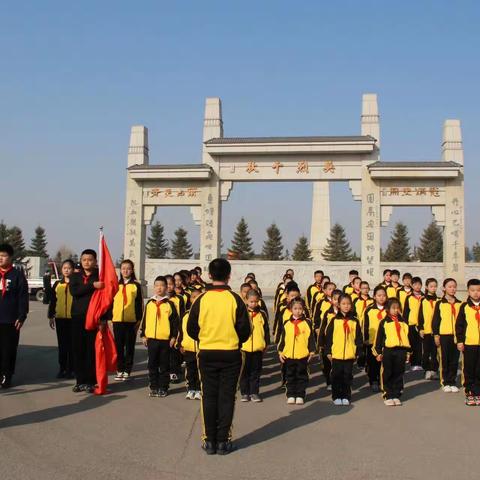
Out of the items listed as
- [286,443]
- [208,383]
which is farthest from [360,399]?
[208,383]

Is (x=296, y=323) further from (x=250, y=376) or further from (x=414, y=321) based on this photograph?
(x=414, y=321)

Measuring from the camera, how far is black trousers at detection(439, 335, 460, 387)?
7.61 m

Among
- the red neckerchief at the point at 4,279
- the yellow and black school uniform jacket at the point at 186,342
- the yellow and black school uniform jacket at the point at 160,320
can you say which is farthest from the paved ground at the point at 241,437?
the red neckerchief at the point at 4,279

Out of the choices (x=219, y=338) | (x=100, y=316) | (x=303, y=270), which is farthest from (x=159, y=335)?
(x=303, y=270)

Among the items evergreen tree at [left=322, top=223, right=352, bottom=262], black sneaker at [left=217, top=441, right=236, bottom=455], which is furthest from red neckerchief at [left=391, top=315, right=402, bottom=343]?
evergreen tree at [left=322, top=223, right=352, bottom=262]

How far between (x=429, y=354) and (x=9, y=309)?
21.3ft

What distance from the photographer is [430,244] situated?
52.0m

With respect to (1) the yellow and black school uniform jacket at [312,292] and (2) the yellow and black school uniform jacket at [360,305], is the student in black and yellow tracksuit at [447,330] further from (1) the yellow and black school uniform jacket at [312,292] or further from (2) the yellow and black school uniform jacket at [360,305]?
(1) the yellow and black school uniform jacket at [312,292]

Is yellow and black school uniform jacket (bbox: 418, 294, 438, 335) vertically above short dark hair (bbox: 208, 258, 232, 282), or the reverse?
short dark hair (bbox: 208, 258, 232, 282)

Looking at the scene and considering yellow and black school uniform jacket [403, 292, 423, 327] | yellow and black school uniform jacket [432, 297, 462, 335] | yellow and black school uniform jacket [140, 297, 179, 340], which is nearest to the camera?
yellow and black school uniform jacket [140, 297, 179, 340]

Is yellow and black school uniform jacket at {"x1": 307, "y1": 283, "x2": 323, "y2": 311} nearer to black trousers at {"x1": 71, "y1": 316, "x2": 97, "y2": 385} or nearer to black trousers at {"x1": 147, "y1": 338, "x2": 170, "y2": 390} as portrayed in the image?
black trousers at {"x1": 147, "y1": 338, "x2": 170, "y2": 390}

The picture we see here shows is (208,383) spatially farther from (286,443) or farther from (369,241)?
(369,241)

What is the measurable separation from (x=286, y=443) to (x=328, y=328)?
2.39 metres

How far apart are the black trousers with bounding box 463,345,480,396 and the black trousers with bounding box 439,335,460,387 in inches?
27.7
